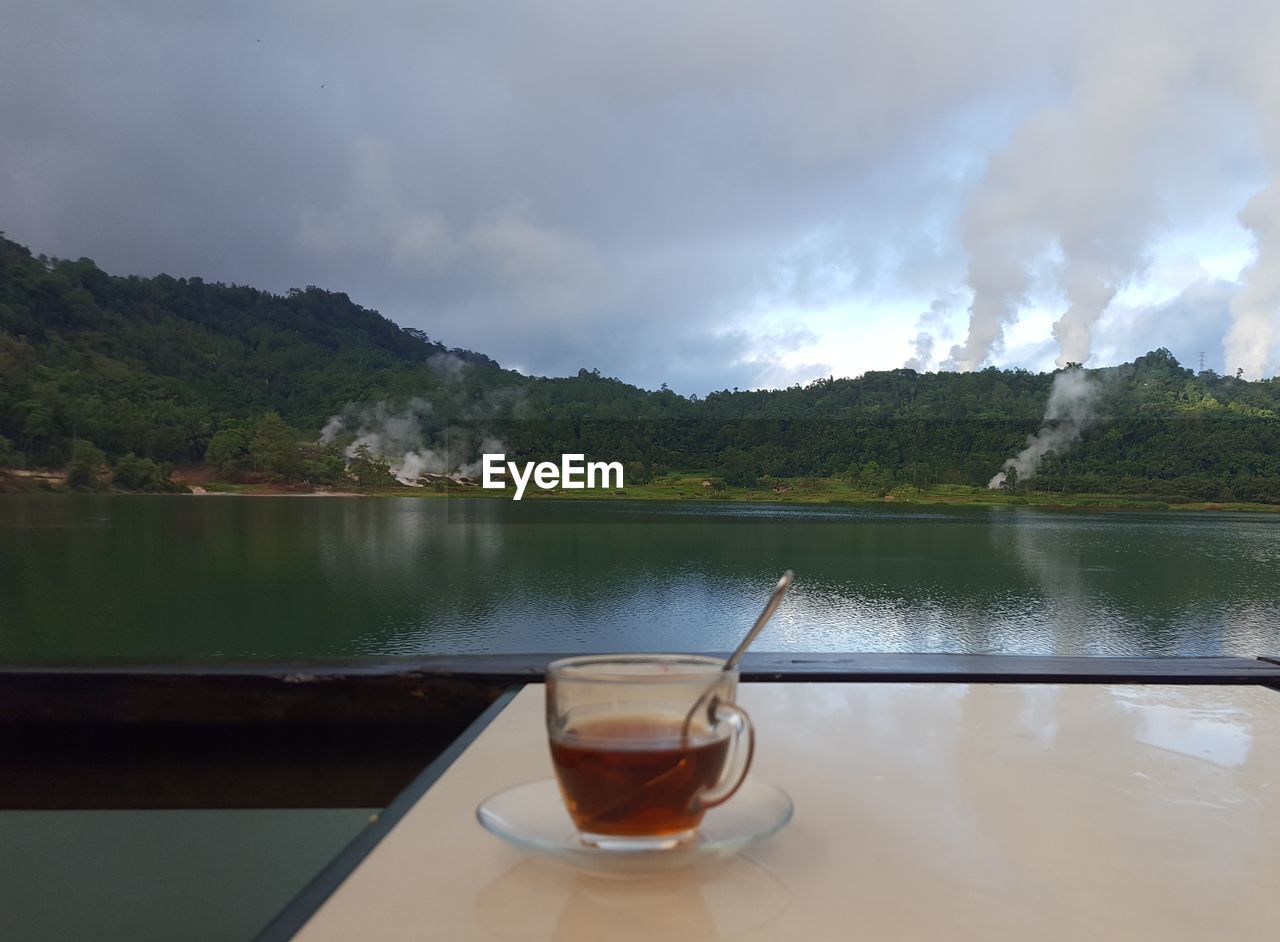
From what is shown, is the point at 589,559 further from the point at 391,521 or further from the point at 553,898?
the point at 553,898

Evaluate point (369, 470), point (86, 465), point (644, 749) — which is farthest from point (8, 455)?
point (644, 749)

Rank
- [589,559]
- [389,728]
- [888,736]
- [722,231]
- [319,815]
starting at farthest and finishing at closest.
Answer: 1. [722,231]
2. [589,559]
3. [319,815]
4. [389,728]
5. [888,736]

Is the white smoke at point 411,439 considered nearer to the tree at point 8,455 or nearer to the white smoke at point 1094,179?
the tree at point 8,455

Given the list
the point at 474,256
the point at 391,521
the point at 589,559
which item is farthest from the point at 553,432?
the point at 474,256

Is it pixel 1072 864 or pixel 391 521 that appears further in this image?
pixel 391 521

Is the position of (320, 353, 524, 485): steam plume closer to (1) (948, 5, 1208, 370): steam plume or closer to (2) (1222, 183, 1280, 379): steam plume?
(1) (948, 5, 1208, 370): steam plume

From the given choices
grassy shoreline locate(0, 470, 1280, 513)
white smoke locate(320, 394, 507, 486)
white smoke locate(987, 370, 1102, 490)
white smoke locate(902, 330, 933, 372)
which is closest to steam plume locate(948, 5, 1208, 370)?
white smoke locate(902, 330, 933, 372)
